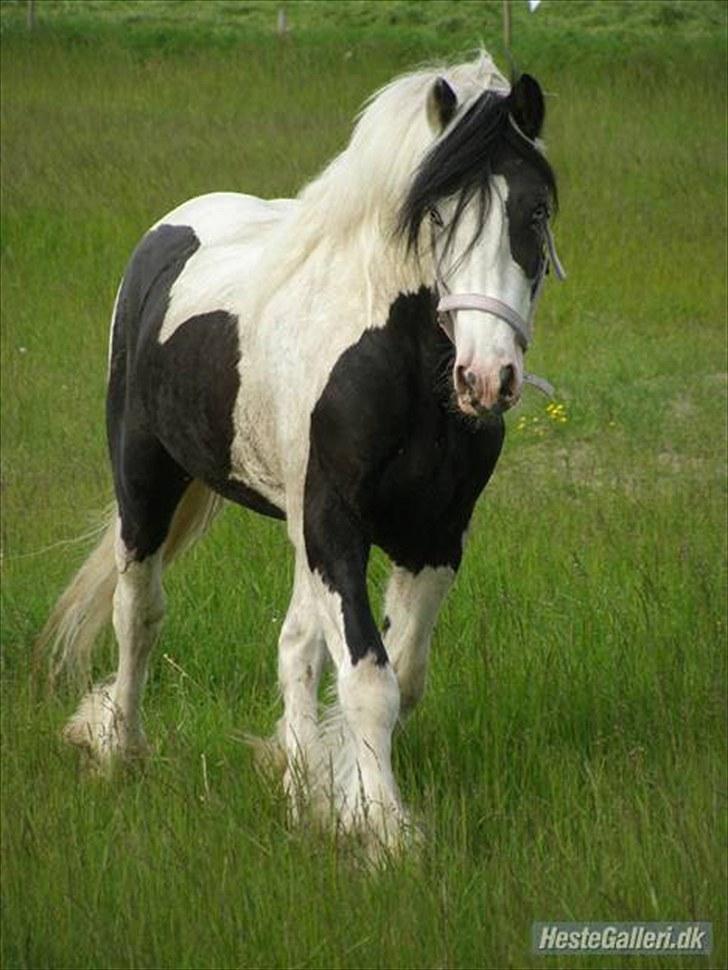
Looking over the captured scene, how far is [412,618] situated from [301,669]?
30 centimetres

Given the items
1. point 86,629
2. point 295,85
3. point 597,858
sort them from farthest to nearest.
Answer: point 295,85, point 86,629, point 597,858

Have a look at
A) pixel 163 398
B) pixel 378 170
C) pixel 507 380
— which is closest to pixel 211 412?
pixel 163 398

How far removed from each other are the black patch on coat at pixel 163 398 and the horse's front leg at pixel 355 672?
0.69 metres

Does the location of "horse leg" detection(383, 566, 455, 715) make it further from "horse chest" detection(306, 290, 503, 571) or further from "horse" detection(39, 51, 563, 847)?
"horse chest" detection(306, 290, 503, 571)

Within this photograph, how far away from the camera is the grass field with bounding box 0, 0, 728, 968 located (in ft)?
15.8

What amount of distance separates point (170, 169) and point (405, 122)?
11.8m

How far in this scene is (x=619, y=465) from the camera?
11.1 metres

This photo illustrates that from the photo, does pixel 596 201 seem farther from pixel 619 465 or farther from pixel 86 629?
pixel 86 629

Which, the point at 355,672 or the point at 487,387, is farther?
the point at 355,672

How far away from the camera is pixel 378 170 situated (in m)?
5.71

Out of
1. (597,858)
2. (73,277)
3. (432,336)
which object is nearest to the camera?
(597,858)

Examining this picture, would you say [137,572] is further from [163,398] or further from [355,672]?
[355,672]

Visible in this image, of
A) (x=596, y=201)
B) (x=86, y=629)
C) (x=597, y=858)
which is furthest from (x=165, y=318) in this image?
(x=596, y=201)

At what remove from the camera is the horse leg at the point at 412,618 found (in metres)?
5.93
